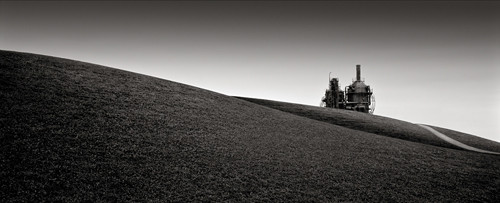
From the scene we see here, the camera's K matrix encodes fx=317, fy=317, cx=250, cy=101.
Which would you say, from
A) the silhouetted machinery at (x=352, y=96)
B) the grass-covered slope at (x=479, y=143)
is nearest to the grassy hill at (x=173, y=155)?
the grass-covered slope at (x=479, y=143)

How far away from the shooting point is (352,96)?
246 ft

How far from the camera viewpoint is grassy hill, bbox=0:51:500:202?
7.55 m

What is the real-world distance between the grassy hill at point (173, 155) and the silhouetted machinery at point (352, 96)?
57.8m

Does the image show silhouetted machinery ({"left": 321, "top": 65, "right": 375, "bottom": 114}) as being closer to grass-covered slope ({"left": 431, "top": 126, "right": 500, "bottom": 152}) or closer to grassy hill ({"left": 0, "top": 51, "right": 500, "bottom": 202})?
grass-covered slope ({"left": 431, "top": 126, "right": 500, "bottom": 152})

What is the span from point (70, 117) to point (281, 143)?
8370 millimetres

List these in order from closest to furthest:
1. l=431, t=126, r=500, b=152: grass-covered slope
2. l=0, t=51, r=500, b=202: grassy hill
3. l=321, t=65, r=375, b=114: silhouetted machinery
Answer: l=0, t=51, r=500, b=202: grassy hill
l=431, t=126, r=500, b=152: grass-covered slope
l=321, t=65, r=375, b=114: silhouetted machinery

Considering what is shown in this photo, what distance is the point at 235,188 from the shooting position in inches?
326

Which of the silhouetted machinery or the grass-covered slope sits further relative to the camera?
the silhouetted machinery

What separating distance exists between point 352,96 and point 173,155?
231ft

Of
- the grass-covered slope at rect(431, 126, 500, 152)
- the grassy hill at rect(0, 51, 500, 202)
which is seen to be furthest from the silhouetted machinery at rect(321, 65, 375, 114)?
the grassy hill at rect(0, 51, 500, 202)

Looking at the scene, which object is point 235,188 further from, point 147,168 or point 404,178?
point 404,178

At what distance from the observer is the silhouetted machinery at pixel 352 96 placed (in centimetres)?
7419

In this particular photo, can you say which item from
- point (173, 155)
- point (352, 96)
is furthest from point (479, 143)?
point (352, 96)

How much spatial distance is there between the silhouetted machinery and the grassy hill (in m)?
57.8
